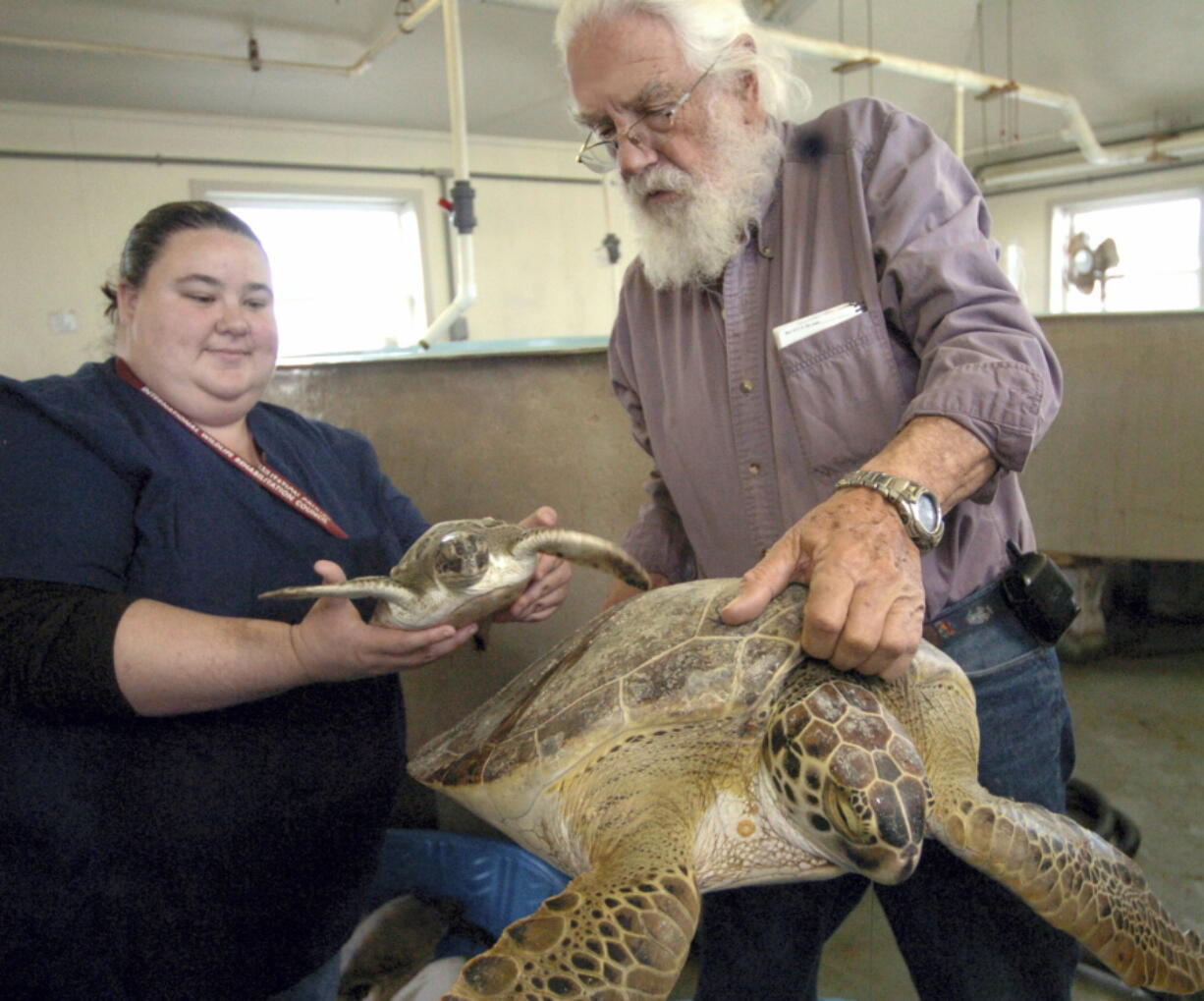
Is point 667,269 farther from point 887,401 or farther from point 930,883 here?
point 930,883

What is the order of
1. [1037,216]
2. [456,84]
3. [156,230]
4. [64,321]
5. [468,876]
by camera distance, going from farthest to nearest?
[1037,216]
[64,321]
[456,84]
[468,876]
[156,230]

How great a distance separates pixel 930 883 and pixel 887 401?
22.0 inches

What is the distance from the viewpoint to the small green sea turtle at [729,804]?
622 millimetres

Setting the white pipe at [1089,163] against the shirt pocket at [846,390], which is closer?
the shirt pocket at [846,390]

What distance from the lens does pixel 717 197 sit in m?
0.98

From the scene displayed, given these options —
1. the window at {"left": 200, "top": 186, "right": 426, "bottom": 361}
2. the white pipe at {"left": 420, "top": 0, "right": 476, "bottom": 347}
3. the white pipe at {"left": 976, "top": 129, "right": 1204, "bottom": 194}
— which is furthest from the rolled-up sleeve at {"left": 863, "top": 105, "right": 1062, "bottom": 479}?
the white pipe at {"left": 976, "top": 129, "right": 1204, "bottom": 194}

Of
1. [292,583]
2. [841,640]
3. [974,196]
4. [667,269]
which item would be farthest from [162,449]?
[974,196]

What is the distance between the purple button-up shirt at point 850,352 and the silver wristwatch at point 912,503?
0.29 ft

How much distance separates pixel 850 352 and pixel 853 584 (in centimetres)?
34

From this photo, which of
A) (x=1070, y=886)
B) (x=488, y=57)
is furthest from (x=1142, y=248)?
(x=1070, y=886)

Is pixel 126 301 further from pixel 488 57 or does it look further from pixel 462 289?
pixel 488 57

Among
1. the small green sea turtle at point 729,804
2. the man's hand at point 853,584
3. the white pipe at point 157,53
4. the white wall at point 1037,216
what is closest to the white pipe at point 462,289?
the small green sea turtle at point 729,804

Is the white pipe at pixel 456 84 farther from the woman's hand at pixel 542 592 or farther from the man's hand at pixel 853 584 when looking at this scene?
the man's hand at pixel 853 584

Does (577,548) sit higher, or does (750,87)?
(750,87)
